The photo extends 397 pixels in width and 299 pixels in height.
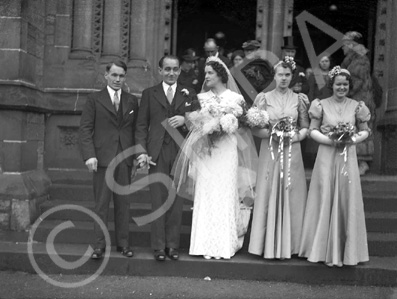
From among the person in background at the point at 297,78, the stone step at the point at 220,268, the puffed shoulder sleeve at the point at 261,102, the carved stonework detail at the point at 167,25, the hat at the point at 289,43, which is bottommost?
the stone step at the point at 220,268

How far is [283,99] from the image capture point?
5.11m

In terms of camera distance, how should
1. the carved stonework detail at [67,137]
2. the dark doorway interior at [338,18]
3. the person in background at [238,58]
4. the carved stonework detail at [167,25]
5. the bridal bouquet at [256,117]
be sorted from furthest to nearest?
the dark doorway interior at [338,18] → the carved stonework detail at [167,25] → the carved stonework detail at [67,137] → the person in background at [238,58] → the bridal bouquet at [256,117]

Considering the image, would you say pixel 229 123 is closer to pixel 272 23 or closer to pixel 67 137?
pixel 67 137

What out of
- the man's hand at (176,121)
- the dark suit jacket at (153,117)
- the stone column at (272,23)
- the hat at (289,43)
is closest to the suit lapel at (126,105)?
the dark suit jacket at (153,117)

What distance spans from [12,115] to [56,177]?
1192 mm

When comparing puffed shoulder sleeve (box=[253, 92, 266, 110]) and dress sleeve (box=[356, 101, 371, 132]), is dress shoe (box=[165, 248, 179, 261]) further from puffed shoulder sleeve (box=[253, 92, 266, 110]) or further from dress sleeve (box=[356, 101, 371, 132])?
dress sleeve (box=[356, 101, 371, 132])

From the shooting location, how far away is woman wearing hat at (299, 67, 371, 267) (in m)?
4.86

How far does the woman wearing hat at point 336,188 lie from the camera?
486cm

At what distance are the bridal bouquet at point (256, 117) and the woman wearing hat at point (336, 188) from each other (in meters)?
0.51

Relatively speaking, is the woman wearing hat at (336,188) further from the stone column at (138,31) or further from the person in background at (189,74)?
the stone column at (138,31)

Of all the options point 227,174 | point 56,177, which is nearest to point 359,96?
point 227,174

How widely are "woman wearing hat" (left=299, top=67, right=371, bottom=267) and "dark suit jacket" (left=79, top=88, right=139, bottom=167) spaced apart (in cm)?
195

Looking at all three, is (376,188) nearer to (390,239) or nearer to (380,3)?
(390,239)

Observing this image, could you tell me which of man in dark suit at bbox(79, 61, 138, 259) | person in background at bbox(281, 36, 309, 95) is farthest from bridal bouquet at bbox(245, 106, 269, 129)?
person in background at bbox(281, 36, 309, 95)
